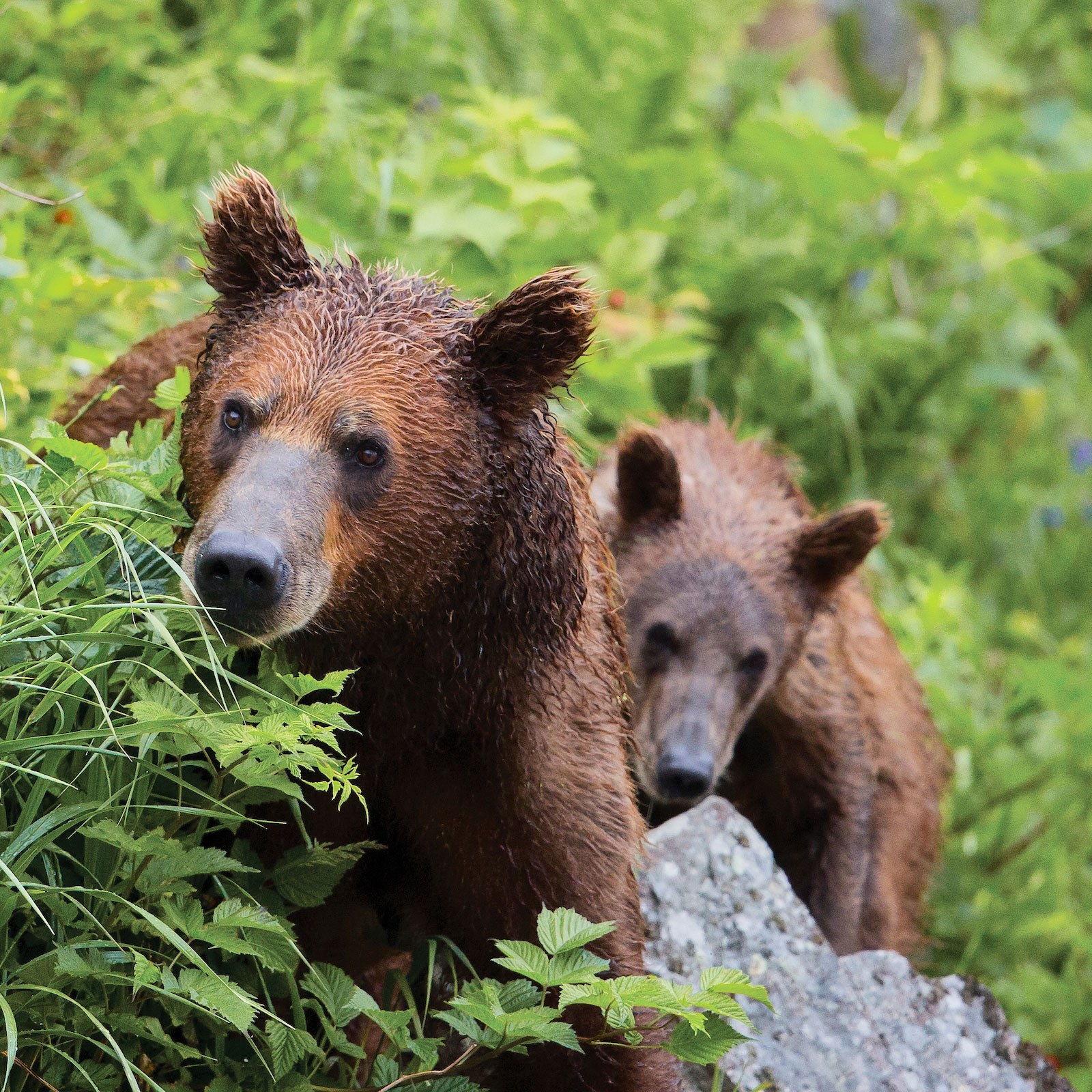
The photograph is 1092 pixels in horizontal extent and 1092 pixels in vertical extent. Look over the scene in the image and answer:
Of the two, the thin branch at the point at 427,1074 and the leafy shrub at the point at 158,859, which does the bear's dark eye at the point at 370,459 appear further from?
the thin branch at the point at 427,1074

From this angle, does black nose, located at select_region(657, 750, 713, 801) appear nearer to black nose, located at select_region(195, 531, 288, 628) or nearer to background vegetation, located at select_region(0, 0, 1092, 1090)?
background vegetation, located at select_region(0, 0, 1092, 1090)

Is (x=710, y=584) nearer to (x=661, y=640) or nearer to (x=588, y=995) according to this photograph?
(x=661, y=640)

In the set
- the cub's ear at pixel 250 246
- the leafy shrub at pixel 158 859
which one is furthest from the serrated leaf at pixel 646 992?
the cub's ear at pixel 250 246

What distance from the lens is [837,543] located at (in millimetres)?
4691

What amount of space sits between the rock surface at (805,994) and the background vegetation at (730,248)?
1.76 m

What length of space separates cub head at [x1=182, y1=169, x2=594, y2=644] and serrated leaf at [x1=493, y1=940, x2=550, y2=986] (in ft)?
2.06

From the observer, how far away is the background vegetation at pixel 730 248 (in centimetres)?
546

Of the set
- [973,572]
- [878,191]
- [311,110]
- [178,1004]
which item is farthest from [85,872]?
[973,572]

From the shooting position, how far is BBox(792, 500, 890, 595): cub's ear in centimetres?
462

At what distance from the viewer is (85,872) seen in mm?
2719

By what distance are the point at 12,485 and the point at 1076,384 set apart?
292 inches

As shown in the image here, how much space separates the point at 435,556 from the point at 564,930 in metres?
0.71

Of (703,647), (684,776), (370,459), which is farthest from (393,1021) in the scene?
(703,647)

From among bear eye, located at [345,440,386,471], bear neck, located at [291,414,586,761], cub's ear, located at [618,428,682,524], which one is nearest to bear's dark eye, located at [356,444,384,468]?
bear eye, located at [345,440,386,471]
